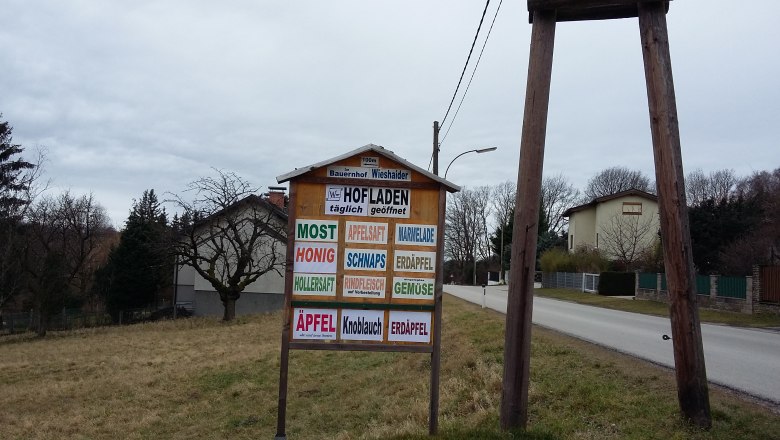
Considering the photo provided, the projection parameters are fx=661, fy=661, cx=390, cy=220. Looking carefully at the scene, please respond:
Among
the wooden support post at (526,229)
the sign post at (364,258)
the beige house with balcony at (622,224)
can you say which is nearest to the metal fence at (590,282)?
the beige house with balcony at (622,224)

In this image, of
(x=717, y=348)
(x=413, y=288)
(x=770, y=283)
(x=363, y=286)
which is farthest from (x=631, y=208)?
(x=363, y=286)

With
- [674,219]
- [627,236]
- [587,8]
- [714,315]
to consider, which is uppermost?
[627,236]

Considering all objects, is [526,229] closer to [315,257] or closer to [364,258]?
[364,258]

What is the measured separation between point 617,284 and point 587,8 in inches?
1602

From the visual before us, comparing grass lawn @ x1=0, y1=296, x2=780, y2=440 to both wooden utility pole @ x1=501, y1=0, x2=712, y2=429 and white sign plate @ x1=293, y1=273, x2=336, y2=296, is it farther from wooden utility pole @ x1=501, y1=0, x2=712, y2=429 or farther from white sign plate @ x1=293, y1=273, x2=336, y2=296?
white sign plate @ x1=293, y1=273, x2=336, y2=296

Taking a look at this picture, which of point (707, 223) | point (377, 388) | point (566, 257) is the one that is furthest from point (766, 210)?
point (377, 388)

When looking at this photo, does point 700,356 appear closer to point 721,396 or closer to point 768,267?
point 721,396

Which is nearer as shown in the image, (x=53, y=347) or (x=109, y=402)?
(x=109, y=402)

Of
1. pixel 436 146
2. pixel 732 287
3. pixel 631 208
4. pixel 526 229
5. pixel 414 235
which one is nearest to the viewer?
pixel 526 229

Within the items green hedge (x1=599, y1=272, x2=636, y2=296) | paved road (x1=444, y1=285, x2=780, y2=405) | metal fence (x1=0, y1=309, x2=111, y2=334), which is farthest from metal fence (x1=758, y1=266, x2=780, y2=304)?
metal fence (x1=0, y1=309, x2=111, y2=334)

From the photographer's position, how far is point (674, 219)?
646 centimetres

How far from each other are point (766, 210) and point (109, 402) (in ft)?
139

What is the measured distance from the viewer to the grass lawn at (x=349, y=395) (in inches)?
283

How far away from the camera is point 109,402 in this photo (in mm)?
14781
